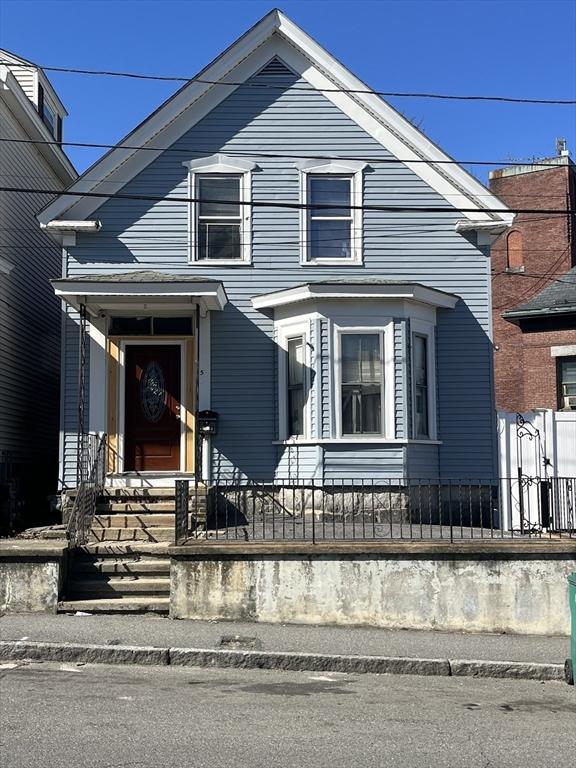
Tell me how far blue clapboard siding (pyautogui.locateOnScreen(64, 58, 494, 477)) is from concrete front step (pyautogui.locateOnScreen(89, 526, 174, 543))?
2636 mm

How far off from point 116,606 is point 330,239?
7.67 meters

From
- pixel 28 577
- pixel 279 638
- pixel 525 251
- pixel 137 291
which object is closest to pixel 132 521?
pixel 28 577

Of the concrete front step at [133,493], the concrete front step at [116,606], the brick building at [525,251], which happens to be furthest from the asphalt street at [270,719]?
the brick building at [525,251]

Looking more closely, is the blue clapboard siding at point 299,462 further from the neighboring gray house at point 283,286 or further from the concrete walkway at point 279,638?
the concrete walkway at point 279,638

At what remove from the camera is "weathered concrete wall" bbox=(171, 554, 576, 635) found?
1052cm

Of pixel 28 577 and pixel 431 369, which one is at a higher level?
pixel 431 369

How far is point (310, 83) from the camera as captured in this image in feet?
51.0

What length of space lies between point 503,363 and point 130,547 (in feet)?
78.2

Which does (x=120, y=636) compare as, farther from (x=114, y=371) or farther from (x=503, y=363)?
(x=503, y=363)

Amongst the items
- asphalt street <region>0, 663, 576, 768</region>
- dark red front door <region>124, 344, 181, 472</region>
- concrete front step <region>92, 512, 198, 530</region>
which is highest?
dark red front door <region>124, 344, 181, 472</region>

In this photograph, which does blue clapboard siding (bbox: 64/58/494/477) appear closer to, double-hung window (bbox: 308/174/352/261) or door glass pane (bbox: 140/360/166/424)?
double-hung window (bbox: 308/174/352/261)

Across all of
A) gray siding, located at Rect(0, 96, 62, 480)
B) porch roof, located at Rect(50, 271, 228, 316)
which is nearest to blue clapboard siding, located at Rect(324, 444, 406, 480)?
porch roof, located at Rect(50, 271, 228, 316)

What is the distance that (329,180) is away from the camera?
15.6 metres

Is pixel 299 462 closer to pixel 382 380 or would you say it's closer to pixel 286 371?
pixel 286 371
